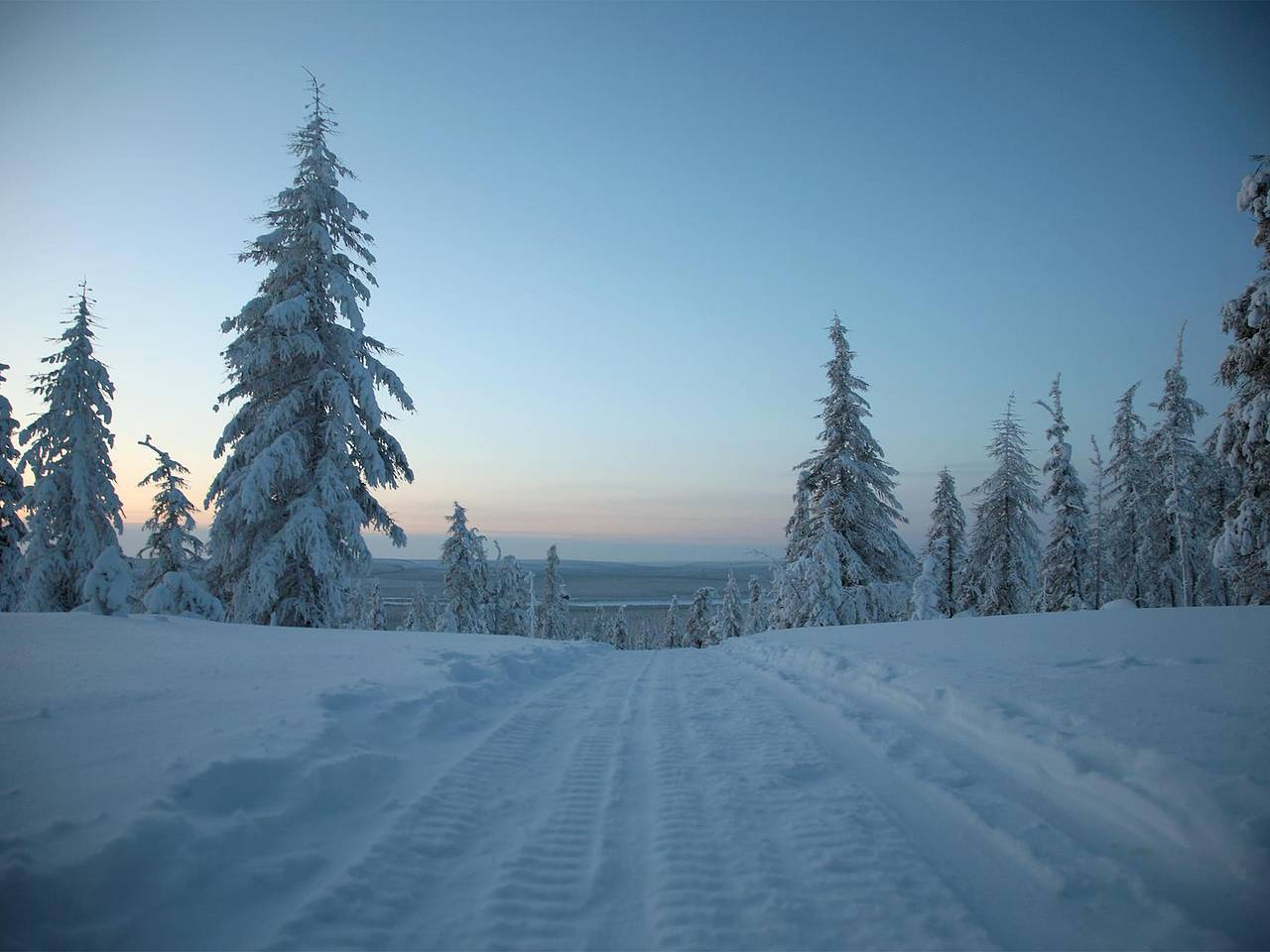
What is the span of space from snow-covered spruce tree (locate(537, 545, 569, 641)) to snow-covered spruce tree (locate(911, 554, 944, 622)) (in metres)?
28.0

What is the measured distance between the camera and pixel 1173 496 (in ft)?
73.4

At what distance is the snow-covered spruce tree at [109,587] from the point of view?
1006cm

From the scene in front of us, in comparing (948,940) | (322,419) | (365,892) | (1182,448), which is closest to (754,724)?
(948,940)

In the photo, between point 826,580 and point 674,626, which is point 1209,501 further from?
point 674,626

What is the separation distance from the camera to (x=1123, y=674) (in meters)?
5.05

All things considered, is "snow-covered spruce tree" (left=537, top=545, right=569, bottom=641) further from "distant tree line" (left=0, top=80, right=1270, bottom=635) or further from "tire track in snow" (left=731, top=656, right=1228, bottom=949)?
"tire track in snow" (left=731, top=656, right=1228, bottom=949)

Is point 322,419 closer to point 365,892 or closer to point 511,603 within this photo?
point 365,892

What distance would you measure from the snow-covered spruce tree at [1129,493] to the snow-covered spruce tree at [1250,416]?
1335cm

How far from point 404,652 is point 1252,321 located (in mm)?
18919

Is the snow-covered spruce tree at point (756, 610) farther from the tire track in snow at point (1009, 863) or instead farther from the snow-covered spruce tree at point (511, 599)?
the tire track in snow at point (1009, 863)

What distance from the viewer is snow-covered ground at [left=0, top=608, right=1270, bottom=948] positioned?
221cm

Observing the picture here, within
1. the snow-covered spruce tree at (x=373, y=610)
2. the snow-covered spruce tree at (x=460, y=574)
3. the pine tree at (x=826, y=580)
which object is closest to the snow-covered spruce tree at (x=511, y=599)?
the snow-covered spruce tree at (x=460, y=574)

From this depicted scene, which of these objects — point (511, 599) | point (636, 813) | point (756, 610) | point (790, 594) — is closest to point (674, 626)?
point (756, 610)

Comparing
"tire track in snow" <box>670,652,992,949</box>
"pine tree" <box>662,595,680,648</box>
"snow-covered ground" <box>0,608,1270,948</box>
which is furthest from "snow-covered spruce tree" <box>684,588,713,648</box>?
"tire track in snow" <box>670,652,992,949</box>
